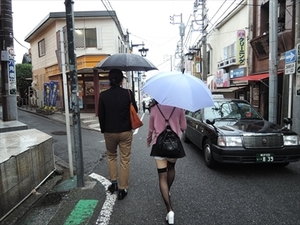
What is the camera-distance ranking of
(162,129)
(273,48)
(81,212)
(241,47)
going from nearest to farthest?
(162,129) → (81,212) → (273,48) → (241,47)

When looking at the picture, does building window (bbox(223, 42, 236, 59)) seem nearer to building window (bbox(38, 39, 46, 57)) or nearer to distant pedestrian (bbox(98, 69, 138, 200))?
building window (bbox(38, 39, 46, 57))

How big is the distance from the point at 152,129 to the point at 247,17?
13.8m

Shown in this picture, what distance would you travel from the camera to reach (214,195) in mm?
3830

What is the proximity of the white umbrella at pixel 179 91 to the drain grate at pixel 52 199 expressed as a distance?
7.42 feet

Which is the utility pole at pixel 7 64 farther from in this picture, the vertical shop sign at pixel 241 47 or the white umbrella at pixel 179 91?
the vertical shop sign at pixel 241 47

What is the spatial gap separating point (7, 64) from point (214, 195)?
719 centimetres

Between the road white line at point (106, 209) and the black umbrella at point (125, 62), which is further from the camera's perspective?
the black umbrella at point (125, 62)

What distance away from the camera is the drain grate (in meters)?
3.63

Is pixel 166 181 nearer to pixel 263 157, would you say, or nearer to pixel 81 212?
pixel 81 212

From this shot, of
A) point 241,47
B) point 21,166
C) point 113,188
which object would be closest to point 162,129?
point 113,188

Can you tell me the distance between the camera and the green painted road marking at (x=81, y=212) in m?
3.07

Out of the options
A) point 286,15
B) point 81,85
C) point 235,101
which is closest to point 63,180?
point 235,101

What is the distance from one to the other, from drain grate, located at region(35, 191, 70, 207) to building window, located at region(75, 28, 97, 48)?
1234 centimetres

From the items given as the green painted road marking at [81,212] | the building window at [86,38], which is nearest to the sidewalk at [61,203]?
the green painted road marking at [81,212]
